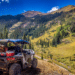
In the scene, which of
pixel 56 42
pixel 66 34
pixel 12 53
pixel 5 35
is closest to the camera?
pixel 12 53

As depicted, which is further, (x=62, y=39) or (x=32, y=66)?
(x=62, y=39)

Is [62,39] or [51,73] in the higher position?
[62,39]

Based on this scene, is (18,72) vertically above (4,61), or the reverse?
(4,61)

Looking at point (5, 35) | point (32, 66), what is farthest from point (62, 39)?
point (32, 66)

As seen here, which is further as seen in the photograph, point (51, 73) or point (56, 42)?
point (56, 42)

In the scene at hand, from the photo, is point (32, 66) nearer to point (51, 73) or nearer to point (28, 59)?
point (28, 59)

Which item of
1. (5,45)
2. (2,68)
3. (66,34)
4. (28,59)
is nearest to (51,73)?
(28,59)

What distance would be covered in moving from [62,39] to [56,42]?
15.1m

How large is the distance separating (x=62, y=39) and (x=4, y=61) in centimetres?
11381

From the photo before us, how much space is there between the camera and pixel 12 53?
19.5 feet

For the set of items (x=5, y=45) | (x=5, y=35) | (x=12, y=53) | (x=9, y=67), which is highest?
(x=5, y=35)

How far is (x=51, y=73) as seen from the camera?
774 cm

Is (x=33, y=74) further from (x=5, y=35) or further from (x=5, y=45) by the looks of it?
(x=5, y=35)

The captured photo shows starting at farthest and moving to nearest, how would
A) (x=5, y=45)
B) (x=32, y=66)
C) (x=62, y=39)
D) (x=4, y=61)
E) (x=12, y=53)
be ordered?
(x=62, y=39) < (x=32, y=66) < (x=5, y=45) < (x=12, y=53) < (x=4, y=61)
